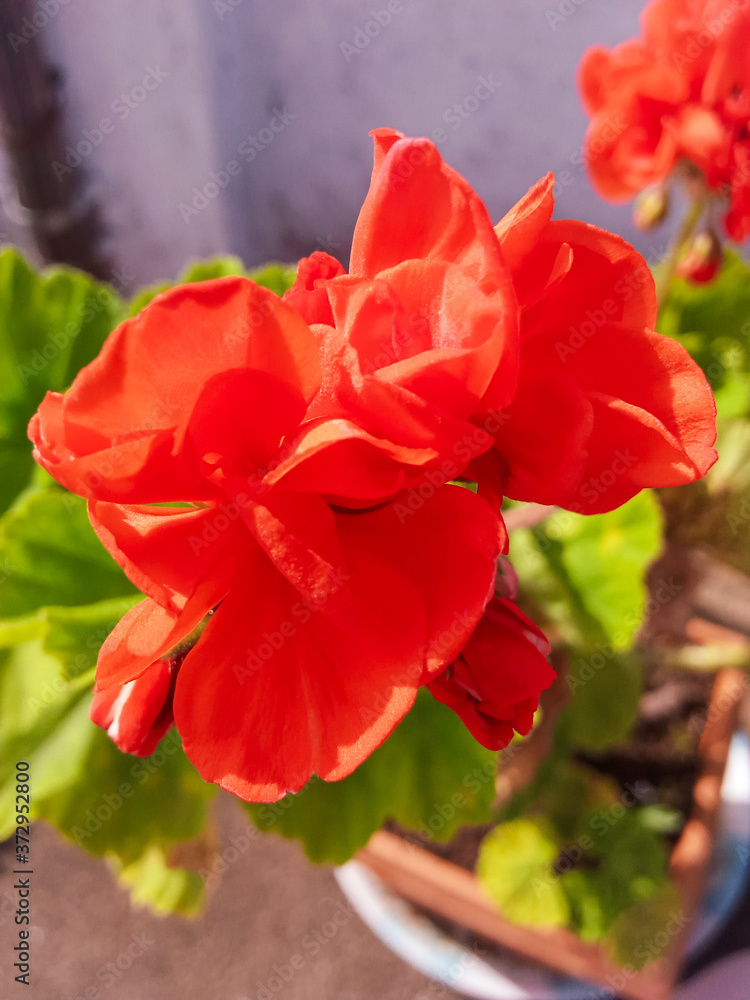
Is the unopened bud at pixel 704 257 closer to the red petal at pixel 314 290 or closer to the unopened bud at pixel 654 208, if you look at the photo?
the unopened bud at pixel 654 208

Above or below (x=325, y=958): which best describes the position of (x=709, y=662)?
above

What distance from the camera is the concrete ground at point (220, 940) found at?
104 centimetres

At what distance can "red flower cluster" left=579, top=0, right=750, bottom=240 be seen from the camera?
61 cm

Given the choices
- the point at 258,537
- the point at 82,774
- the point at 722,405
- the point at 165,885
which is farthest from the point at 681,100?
the point at 165,885

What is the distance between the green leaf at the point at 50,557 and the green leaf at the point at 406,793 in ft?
0.74

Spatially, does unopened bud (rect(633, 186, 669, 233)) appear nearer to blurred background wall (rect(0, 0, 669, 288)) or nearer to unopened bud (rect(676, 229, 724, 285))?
unopened bud (rect(676, 229, 724, 285))

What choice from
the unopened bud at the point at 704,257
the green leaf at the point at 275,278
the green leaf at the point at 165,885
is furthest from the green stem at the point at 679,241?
the green leaf at the point at 165,885

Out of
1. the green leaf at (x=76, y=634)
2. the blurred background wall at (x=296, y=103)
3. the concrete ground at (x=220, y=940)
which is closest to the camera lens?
the green leaf at (x=76, y=634)

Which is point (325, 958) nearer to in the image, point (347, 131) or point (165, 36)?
point (347, 131)

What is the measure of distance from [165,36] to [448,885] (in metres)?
1.30

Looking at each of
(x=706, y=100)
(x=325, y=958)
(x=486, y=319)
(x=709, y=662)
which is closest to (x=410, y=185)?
(x=486, y=319)

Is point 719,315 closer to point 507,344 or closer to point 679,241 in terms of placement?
point 679,241

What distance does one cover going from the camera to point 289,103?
1344mm

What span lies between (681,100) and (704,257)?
0.15 m
